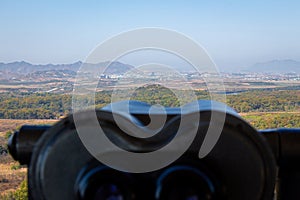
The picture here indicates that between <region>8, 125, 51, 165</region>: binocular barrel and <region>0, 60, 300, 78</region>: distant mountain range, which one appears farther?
→ <region>0, 60, 300, 78</region>: distant mountain range

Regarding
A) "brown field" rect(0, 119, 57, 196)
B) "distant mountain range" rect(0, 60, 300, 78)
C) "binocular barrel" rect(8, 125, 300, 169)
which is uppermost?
"distant mountain range" rect(0, 60, 300, 78)

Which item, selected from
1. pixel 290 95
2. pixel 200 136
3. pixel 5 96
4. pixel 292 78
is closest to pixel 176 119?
pixel 200 136

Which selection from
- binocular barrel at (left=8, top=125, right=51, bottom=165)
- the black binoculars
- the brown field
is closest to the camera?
the black binoculars

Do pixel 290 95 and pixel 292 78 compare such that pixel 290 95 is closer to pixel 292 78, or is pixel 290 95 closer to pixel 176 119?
pixel 292 78

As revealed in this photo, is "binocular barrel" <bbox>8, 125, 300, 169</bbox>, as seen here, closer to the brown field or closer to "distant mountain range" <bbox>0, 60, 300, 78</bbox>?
the brown field

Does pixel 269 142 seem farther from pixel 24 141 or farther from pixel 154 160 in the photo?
pixel 24 141

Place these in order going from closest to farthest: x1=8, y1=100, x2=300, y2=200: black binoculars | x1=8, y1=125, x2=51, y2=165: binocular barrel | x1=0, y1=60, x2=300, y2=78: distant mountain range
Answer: x1=8, y1=100, x2=300, y2=200: black binoculars → x1=8, y1=125, x2=51, y2=165: binocular barrel → x1=0, y1=60, x2=300, y2=78: distant mountain range

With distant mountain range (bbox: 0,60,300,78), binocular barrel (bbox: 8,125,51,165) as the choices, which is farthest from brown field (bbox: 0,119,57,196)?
distant mountain range (bbox: 0,60,300,78)

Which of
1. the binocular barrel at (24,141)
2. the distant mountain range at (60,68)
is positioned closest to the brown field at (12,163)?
the binocular barrel at (24,141)

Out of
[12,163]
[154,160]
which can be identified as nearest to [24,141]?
[154,160]

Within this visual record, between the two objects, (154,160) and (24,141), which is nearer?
(154,160)

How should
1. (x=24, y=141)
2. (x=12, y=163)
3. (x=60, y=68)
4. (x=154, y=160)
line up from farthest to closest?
(x=60, y=68), (x=12, y=163), (x=24, y=141), (x=154, y=160)

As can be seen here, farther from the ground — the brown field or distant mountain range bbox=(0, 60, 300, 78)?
distant mountain range bbox=(0, 60, 300, 78)
